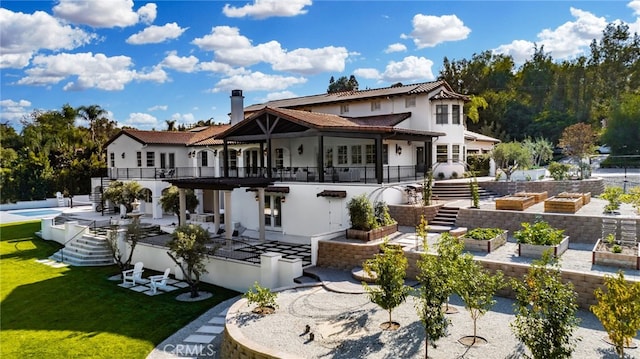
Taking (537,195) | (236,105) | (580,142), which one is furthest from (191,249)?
(580,142)

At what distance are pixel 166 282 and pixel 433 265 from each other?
12.4 metres

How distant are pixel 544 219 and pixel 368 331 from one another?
10.3 meters

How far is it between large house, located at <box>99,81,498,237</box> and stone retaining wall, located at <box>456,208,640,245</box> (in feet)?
12.3

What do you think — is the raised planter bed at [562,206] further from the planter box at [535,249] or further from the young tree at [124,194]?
the young tree at [124,194]

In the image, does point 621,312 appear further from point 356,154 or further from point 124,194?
point 124,194

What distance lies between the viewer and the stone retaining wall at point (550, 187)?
23078 mm

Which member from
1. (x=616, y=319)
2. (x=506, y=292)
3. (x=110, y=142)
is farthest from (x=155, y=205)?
(x=616, y=319)

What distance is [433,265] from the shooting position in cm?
909

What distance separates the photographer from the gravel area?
904cm

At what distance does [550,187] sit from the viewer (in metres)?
23.3

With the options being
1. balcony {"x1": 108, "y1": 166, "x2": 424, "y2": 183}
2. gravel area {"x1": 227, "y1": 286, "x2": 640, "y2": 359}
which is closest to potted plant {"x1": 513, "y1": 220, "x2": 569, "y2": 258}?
gravel area {"x1": 227, "y1": 286, "x2": 640, "y2": 359}

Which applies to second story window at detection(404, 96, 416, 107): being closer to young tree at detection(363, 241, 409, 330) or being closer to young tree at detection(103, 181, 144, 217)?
young tree at detection(103, 181, 144, 217)

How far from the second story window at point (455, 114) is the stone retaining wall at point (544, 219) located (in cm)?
1013

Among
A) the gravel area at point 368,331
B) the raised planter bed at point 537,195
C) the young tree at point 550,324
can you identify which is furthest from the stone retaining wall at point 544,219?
the young tree at point 550,324
